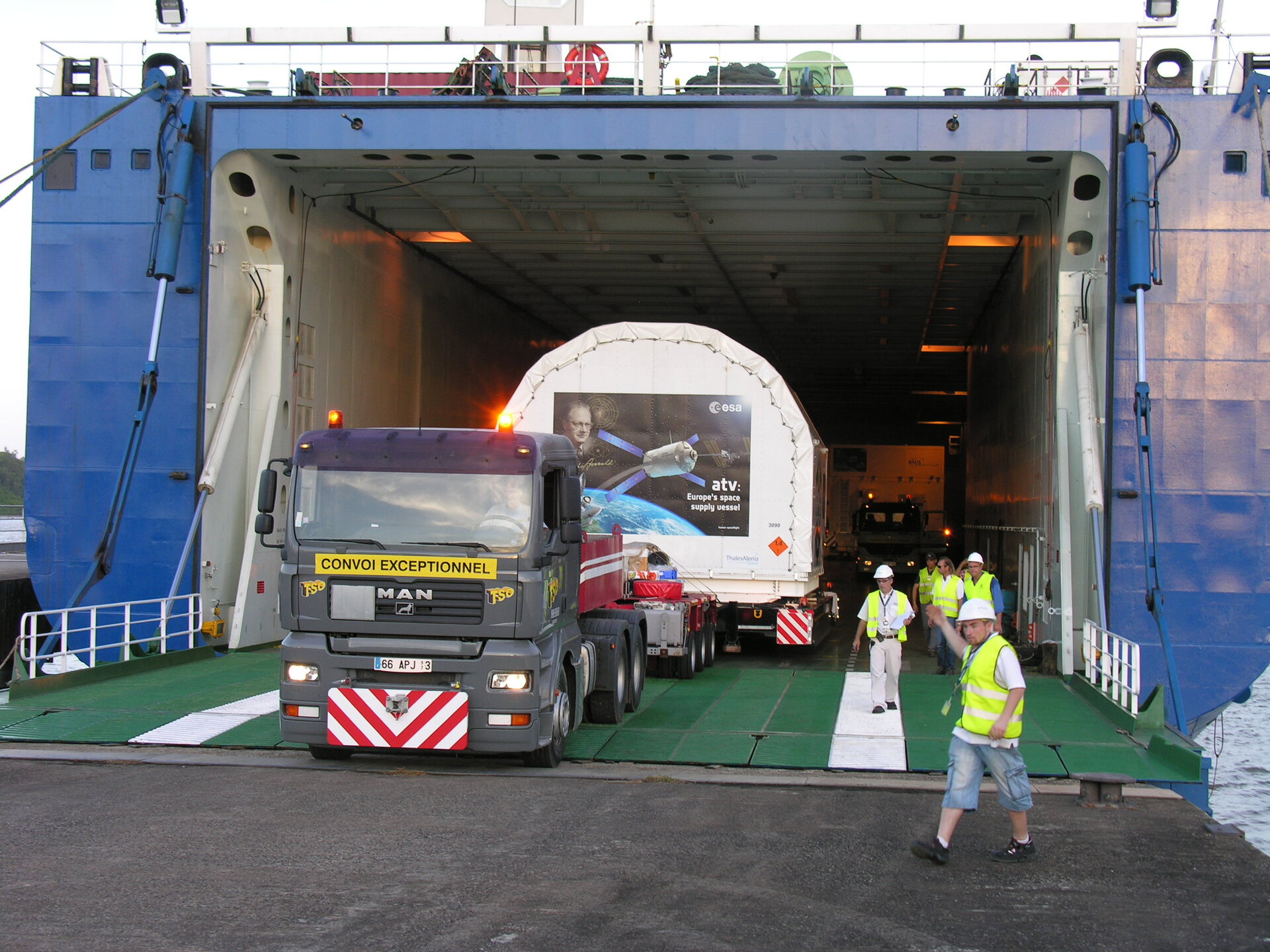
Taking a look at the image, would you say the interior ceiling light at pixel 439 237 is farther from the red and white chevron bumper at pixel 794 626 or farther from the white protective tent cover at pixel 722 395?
the red and white chevron bumper at pixel 794 626

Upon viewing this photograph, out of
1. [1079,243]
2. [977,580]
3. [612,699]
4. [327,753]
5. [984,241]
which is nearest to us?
[327,753]

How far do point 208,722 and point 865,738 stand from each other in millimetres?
6448

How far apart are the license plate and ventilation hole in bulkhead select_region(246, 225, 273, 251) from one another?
1095cm

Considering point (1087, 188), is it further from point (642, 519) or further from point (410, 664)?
point (410, 664)

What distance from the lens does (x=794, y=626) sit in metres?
17.3

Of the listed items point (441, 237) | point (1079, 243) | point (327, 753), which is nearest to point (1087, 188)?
point (1079, 243)

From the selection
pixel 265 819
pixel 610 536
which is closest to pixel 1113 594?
pixel 610 536

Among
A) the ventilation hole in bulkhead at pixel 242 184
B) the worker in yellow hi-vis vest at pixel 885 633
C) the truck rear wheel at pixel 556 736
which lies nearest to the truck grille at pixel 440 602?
the truck rear wheel at pixel 556 736

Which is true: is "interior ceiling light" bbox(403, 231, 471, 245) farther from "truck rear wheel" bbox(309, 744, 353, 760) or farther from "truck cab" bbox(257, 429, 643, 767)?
"truck rear wheel" bbox(309, 744, 353, 760)

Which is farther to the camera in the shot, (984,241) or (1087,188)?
(984,241)

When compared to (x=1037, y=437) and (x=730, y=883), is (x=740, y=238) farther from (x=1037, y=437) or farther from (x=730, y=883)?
(x=730, y=883)

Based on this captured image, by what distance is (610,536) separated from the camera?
13617 millimetres

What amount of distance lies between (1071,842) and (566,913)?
380 centimetres

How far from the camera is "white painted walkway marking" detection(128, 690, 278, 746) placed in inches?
449
